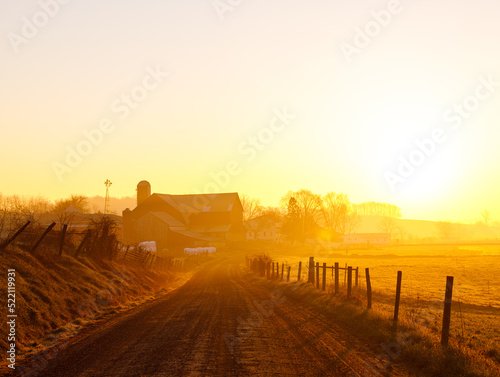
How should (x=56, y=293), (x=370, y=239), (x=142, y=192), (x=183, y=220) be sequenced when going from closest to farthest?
(x=56, y=293)
(x=183, y=220)
(x=142, y=192)
(x=370, y=239)

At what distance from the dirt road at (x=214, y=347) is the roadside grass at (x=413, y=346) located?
26.2 inches

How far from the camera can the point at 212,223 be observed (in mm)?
108812

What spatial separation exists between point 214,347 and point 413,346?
16.6 feet

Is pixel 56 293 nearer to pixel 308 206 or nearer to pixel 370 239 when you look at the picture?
pixel 308 206

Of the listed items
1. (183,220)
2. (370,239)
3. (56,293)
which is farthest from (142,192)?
(56,293)

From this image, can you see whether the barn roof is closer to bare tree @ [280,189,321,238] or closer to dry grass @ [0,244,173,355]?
bare tree @ [280,189,321,238]

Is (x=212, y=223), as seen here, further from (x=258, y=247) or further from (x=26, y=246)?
(x=26, y=246)

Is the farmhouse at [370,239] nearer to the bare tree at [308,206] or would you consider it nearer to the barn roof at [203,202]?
the bare tree at [308,206]

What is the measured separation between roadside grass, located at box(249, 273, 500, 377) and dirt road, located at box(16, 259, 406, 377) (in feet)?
2.18

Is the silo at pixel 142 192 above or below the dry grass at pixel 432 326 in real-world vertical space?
above

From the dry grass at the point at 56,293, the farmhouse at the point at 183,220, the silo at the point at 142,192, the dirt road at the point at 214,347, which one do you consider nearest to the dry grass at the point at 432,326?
the dirt road at the point at 214,347

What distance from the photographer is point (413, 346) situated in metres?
11.1

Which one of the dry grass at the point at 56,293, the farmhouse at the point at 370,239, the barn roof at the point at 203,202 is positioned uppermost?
the barn roof at the point at 203,202

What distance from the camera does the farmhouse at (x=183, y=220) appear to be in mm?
89938
